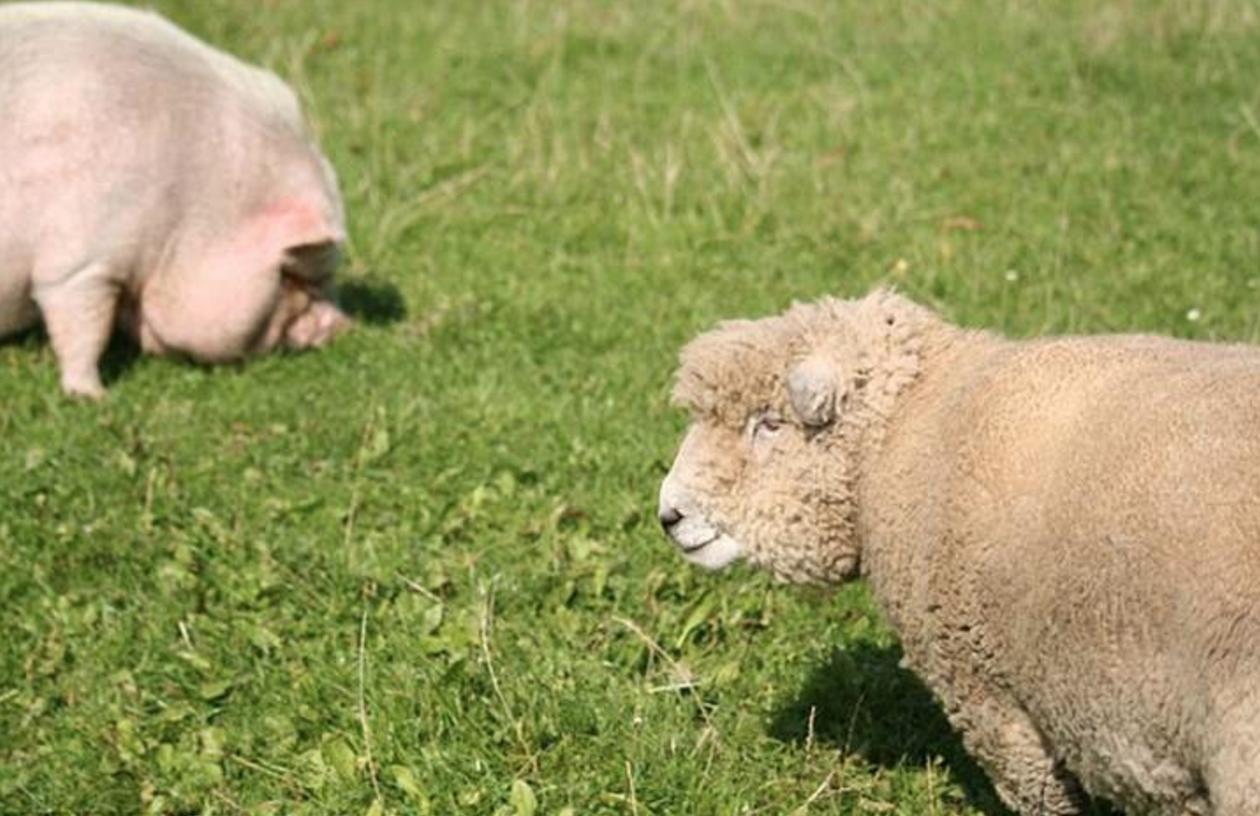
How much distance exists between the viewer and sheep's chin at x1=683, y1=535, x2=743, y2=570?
4535mm

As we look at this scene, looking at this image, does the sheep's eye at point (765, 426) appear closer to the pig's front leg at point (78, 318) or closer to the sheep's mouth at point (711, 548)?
the sheep's mouth at point (711, 548)

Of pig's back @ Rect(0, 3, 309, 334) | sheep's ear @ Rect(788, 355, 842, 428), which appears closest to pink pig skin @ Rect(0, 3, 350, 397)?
pig's back @ Rect(0, 3, 309, 334)

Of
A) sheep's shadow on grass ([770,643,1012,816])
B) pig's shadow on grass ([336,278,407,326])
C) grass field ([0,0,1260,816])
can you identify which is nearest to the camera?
sheep's shadow on grass ([770,643,1012,816])

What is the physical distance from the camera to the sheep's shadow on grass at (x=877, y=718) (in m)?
5.04

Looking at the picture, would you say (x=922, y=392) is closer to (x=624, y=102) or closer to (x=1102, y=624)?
(x=1102, y=624)

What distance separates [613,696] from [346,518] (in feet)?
5.10

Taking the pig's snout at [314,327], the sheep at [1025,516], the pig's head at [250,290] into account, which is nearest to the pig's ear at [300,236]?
the pig's head at [250,290]

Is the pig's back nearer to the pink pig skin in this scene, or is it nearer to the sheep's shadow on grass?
the pink pig skin

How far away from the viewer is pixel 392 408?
7258 millimetres

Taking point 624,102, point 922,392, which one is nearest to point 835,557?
point 922,392

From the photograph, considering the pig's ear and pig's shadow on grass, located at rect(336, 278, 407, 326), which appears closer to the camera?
the pig's ear

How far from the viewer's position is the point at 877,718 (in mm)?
5238

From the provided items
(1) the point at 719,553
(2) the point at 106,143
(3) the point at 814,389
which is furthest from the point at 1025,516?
(2) the point at 106,143

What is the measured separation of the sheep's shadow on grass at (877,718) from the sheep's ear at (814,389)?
3.06 feet
